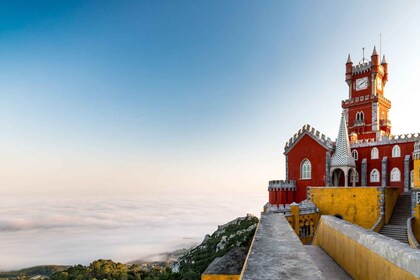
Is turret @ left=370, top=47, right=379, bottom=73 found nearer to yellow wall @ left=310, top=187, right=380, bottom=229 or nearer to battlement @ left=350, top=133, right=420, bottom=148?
battlement @ left=350, top=133, right=420, bottom=148

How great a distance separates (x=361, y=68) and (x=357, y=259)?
1587 inches

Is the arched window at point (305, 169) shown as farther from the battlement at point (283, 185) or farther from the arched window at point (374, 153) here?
the arched window at point (374, 153)

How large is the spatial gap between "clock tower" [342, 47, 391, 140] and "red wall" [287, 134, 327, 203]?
29.7 feet

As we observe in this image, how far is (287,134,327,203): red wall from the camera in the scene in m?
30.1

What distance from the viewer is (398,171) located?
2903cm

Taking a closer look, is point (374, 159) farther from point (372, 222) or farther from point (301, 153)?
point (372, 222)

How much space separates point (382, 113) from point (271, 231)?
37.2 m

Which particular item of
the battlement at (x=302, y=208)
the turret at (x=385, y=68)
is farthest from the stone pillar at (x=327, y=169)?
the turret at (x=385, y=68)

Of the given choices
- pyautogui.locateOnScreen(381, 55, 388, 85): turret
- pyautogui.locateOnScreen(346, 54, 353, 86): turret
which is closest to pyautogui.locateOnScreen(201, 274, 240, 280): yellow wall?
pyautogui.locateOnScreen(346, 54, 353, 86): turret

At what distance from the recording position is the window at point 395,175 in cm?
2896

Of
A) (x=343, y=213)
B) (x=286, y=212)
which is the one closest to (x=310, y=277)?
(x=286, y=212)

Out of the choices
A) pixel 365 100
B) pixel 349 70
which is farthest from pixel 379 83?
pixel 349 70

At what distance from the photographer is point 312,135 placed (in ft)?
101

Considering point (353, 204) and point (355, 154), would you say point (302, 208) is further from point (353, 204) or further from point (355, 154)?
point (355, 154)
